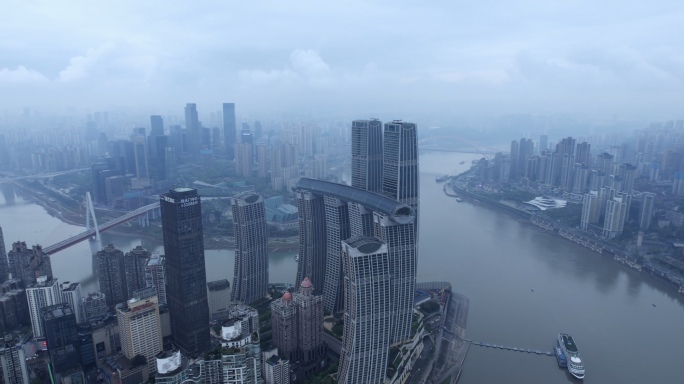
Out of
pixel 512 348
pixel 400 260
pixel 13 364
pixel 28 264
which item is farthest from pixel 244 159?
pixel 512 348

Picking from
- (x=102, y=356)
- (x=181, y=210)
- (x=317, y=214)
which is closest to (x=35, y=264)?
(x=102, y=356)

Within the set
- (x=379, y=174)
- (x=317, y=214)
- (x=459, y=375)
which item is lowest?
(x=459, y=375)

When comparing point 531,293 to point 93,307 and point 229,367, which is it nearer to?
point 229,367

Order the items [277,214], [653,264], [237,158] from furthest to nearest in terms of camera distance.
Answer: [237,158]
[277,214]
[653,264]

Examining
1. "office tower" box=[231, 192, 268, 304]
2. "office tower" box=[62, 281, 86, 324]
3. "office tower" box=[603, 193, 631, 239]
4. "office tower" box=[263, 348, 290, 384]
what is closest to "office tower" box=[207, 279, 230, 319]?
"office tower" box=[231, 192, 268, 304]

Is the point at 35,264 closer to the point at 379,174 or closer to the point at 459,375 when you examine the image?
the point at 379,174

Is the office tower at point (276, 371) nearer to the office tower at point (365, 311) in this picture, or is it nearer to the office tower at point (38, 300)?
the office tower at point (365, 311)

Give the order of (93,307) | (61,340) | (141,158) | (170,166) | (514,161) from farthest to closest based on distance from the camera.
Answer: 1. (514,161)
2. (170,166)
3. (141,158)
4. (93,307)
5. (61,340)

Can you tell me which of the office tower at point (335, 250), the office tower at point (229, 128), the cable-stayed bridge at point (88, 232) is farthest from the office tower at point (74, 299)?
the office tower at point (229, 128)
